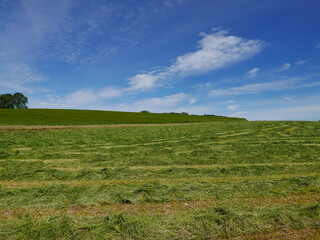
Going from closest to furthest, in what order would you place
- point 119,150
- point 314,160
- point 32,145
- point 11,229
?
point 11,229, point 314,160, point 119,150, point 32,145

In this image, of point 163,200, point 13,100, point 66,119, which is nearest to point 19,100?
point 13,100

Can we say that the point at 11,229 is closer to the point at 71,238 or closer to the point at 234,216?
the point at 71,238

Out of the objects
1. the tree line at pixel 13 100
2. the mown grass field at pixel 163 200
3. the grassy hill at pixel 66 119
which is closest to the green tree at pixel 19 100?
the tree line at pixel 13 100

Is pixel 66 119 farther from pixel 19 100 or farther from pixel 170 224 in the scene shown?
pixel 19 100

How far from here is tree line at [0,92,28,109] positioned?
3910 inches

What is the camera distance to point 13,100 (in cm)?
10194

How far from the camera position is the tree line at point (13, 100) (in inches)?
3910

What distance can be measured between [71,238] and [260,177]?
690 cm

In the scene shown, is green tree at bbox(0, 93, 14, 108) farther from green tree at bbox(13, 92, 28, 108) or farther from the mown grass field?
the mown grass field

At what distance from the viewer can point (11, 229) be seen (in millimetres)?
4359

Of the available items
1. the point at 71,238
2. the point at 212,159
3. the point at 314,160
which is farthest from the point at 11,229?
the point at 314,160

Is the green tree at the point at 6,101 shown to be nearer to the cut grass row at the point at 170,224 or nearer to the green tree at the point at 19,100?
the green tree at the point at 19,100

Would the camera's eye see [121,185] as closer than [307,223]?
No

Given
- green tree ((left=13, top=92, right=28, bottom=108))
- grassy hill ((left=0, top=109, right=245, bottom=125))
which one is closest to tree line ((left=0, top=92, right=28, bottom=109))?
green tree ((left=13, top=92, right=28, bottom=108))
